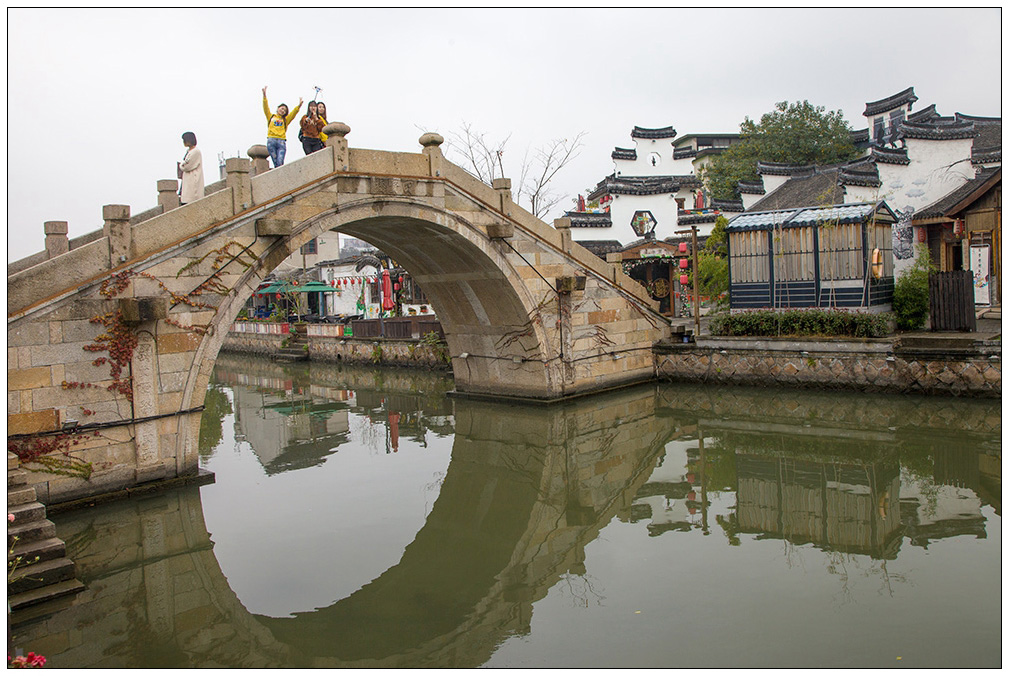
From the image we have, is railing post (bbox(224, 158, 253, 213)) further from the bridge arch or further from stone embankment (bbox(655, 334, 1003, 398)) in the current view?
stone embankment (bbox(655, 334, 1003, 398))

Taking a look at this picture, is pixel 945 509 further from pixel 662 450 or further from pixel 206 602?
pixel 206 602

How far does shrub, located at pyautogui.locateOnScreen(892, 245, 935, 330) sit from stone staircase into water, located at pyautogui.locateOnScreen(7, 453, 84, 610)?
47.2ft

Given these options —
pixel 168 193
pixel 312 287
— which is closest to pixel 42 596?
pixel 168 193

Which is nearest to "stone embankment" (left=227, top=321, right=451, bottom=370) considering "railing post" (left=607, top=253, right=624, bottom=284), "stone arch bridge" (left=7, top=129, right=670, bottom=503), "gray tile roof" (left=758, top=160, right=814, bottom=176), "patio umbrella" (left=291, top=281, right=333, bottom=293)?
"patio umbrella" (left=291, top=281, right=333, bottom=293)

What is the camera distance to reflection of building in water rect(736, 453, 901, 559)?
7.27m

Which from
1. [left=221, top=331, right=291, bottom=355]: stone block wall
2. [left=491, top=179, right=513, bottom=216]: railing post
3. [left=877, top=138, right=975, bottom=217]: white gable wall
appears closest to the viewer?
[left=491, top=179, right=513, bottom=216]: railing post

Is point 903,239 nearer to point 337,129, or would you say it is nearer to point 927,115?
point 927,115

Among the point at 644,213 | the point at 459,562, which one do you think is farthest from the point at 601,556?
the point at 644,213

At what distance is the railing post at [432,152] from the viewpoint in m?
11.8

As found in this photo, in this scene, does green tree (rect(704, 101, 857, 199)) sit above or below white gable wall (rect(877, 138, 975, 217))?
above

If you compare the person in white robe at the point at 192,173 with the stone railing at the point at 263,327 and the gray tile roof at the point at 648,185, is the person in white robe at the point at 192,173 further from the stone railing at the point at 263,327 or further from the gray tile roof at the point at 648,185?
the gray tile roof at the point at 648,185

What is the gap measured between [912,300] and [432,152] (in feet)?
31.7

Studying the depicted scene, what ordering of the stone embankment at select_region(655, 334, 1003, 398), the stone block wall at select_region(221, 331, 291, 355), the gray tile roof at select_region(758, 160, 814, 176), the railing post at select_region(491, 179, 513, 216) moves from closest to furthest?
1. the stone embankment at select_region(655, 334, 1003, 398)
2. the railing post at select_region(491, 179, 513, 216)
3. the gray tile roof at select_region(758, 160, 814, 176)
4. the stone block wall at select_region(221, 331, 291, 355)

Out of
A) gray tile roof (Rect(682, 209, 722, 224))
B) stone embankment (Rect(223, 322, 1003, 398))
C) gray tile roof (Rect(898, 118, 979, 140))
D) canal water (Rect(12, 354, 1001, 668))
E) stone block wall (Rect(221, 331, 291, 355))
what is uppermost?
gray tile roof (Rect(898, 118, 979, 140))
